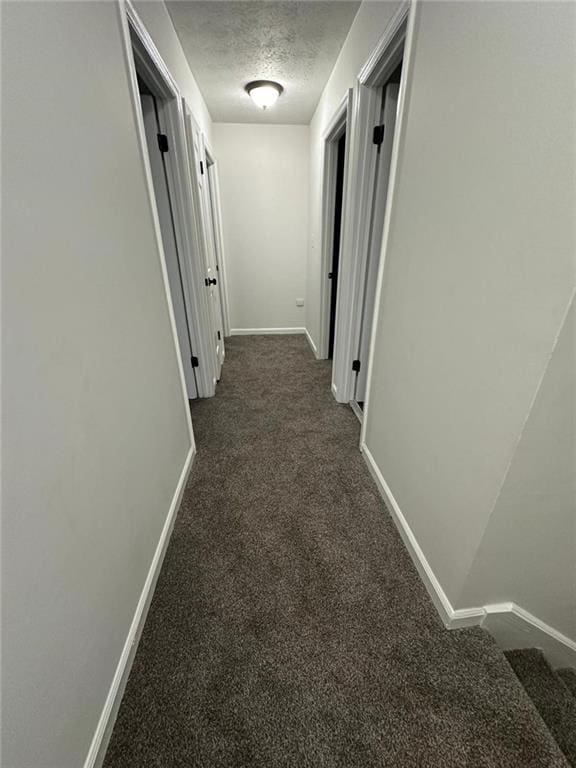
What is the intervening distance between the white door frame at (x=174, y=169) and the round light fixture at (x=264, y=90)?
107 cm

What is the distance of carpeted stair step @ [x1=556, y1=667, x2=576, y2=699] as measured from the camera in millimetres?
1160

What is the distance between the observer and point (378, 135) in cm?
193

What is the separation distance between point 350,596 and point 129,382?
1.19 meters

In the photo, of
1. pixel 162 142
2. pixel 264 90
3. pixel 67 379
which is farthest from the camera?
pixel 264 90

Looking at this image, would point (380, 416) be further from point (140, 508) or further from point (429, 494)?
point (140, 508)

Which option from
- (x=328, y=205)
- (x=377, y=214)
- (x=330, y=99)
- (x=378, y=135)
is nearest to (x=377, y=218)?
(x=377, y=214)

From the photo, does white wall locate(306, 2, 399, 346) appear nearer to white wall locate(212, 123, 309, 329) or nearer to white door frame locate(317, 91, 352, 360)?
white door frame locate(317, 91, 352, 360)

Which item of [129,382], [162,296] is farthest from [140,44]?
[129,382]

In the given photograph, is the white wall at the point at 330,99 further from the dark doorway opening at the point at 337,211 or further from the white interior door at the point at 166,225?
the white interior door at the point at 166,225

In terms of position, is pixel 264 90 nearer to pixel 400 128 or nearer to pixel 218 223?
pixel 218 223

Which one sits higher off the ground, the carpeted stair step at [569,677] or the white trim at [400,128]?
the white trim at [400,128]

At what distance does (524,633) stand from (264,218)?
4261 mm

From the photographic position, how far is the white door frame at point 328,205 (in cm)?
243

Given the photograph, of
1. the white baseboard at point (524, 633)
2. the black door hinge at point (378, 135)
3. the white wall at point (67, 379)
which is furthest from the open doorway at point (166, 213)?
the white baseboard at point (524, 633)
